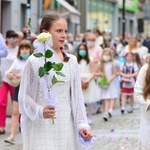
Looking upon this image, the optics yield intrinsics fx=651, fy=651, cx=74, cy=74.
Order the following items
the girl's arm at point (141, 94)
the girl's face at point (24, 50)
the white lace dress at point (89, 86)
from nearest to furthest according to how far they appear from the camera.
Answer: the girl's arm at point (141, 94) < the girl's face at point (24, 50) < the white lace dress at point (89, 86)

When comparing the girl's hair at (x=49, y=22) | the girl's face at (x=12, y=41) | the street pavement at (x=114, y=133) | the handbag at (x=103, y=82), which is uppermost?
the girl's hair at (x=49, y=22)

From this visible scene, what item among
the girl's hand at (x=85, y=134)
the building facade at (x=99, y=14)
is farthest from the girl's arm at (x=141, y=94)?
the building facade at (x=99, y=14)

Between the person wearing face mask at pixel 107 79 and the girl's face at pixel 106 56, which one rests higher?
the girl's face at pixel 106 56

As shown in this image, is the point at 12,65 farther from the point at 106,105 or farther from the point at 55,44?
the point at 55,44

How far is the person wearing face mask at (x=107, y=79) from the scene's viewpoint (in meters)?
14.5

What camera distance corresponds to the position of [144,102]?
6.85m

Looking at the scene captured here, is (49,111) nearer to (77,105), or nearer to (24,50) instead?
(77,105)

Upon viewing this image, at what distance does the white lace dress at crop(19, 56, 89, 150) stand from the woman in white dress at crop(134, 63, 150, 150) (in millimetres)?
1816

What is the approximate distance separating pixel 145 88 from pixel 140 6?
64.6m

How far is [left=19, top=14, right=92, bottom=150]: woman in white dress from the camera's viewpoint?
5051mm

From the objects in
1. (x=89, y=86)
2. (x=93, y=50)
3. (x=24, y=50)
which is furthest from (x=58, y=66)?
(x=93, y=50)

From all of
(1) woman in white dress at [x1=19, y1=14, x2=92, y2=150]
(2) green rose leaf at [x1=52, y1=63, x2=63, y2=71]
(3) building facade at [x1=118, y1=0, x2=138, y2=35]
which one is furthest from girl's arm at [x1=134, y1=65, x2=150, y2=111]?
(3) building facade at [x1=118, y1=0, x2=138, y2=35]

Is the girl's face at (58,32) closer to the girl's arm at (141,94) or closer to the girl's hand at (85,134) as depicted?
the girl's hand at (85,134)

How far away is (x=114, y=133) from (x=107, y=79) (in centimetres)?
317
